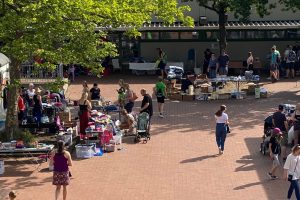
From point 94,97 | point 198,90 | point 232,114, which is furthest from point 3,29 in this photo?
point 198,90

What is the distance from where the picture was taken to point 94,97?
2494 cm

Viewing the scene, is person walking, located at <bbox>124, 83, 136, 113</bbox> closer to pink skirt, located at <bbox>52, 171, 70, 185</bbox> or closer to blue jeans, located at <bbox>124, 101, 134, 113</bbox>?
blue jeans, located at <bbox>124, 101, 134, 113</bbox>

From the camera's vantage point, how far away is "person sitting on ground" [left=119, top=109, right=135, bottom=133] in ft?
70.1

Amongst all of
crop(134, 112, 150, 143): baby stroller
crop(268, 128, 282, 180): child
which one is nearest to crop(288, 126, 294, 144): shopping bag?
crop(268, 128, 282, 180): child

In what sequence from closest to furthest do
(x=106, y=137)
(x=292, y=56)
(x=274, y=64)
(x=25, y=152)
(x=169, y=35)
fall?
(x=25, y=152), (x=106, y=137), (x=274, y=64), (x=292, y=56), (x=169, y=35)

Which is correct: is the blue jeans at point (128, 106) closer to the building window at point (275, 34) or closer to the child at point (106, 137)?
the child at point (106, 137)

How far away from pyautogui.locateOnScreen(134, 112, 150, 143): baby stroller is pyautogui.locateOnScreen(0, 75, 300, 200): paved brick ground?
0.92 ft

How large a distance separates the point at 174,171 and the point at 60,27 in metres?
4.76

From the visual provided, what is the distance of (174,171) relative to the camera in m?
17.4

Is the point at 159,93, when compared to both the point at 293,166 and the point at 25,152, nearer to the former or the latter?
the point at 25,152

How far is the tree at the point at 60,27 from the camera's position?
1678cm

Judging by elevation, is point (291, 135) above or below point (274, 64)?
below

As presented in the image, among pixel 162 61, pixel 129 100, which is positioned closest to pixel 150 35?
pixel 162 61

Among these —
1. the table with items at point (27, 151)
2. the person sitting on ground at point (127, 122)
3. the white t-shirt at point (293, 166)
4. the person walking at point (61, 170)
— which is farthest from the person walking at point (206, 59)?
the person walking at point (61, 170)
